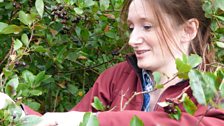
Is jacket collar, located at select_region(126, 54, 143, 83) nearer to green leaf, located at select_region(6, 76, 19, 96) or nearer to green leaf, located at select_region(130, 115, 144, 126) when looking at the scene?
green leaf, located at select_region(6, 76, 19, 96)

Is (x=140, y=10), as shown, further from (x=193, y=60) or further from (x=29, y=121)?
(x=29, y=121)

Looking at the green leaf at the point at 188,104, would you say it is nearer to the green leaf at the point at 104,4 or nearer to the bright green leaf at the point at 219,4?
the bright green leaf at the point at 219,4

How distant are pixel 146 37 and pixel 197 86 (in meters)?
0.52

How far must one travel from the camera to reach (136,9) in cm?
179

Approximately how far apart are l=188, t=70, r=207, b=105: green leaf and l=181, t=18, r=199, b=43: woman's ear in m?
0.56

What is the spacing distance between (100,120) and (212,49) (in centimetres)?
63

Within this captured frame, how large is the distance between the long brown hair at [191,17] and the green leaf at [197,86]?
467 mm

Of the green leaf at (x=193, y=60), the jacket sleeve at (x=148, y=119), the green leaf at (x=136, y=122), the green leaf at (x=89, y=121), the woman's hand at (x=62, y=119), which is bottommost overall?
the jacket sleeve at (x=148, y=119)

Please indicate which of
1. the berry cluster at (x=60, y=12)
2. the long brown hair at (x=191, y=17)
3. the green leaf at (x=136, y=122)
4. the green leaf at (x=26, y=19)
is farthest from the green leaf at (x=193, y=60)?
the berry cluster at (x=60, y=12)

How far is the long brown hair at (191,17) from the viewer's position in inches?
71.5

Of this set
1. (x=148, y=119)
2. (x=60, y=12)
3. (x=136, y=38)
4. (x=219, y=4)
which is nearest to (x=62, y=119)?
(x=148, y=119)

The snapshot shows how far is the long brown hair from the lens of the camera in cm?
182

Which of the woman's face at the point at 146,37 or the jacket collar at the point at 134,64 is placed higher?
the woman's face at the point at 146,37

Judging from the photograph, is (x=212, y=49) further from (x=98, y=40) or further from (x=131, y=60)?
(x=98, y=40)
